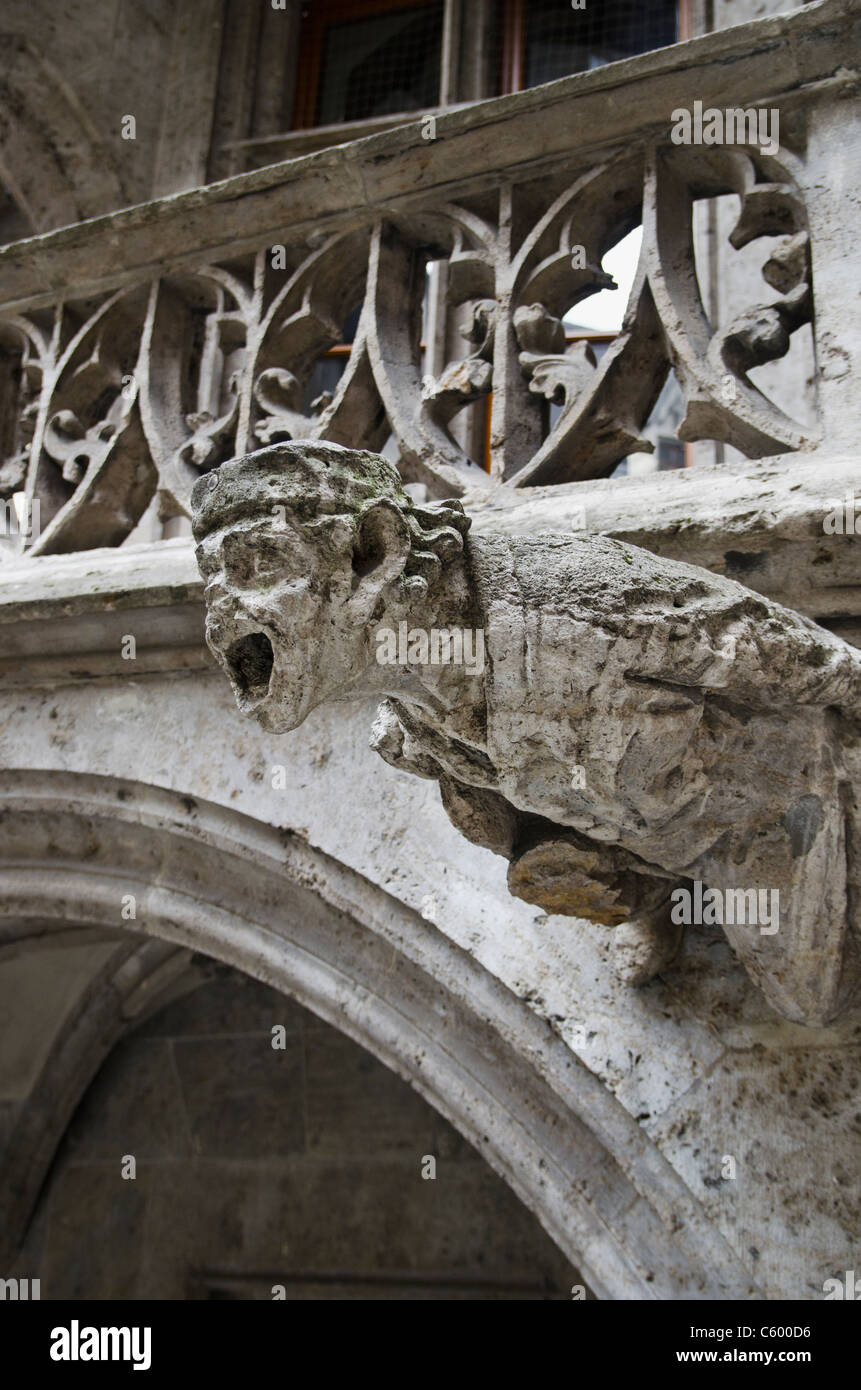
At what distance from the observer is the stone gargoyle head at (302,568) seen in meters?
1.00

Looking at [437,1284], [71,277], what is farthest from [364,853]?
[437,1284]

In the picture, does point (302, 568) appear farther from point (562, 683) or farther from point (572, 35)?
point (572, 35)

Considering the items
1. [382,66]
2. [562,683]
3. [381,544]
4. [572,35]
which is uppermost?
[382,66]

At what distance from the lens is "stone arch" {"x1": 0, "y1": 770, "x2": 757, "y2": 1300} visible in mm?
1399

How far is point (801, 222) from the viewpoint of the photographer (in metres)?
1.75

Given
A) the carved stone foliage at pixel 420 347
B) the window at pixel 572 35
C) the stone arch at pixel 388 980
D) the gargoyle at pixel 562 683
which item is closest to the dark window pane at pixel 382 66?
the window at pixel 572 35

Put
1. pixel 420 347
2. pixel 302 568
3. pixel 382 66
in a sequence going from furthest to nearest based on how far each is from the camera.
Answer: pixel 382 66 → pixel 420 347 → pixel 302 568

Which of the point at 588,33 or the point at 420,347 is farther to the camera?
the point at 588,33

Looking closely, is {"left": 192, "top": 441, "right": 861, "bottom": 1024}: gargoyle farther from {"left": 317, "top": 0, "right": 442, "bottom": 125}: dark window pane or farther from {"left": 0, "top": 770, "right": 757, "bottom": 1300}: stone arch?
{"left": 317, "top": 0, "right": 442, "bottom": 125}: dark window pane

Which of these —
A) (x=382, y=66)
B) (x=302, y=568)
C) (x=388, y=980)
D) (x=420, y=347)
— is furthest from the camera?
(x=382, y=66)

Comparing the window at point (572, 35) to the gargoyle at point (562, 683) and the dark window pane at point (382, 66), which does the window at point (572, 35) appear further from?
the gargoyle at point (562, 683)

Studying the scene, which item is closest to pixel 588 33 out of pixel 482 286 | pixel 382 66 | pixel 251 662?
pixel 382 66

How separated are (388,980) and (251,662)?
779mm

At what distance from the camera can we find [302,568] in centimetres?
100
